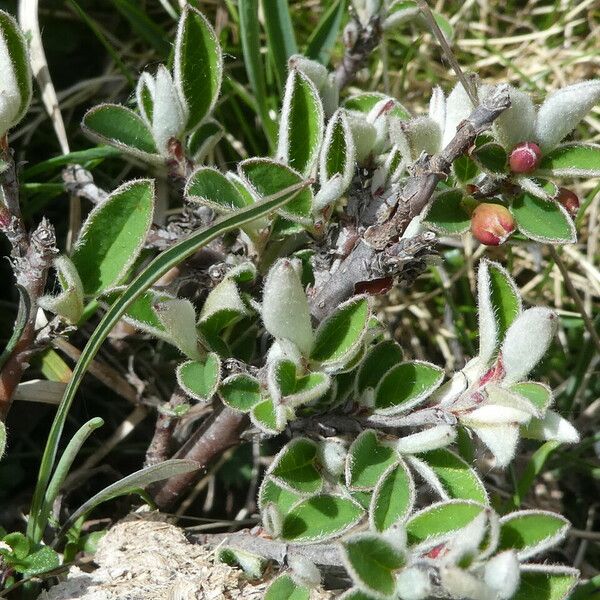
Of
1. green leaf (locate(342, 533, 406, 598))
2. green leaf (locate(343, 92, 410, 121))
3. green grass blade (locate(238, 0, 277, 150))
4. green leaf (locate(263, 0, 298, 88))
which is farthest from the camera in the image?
green leaf (locate(263, 0, 298, 88))

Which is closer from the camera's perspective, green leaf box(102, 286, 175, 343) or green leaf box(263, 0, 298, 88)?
green leaf box(102, 286, 175, 343)

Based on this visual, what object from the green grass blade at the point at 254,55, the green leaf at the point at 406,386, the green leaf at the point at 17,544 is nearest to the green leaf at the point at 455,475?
the green leaf at the point at 406,386

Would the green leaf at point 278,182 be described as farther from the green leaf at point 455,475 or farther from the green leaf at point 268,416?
the green leaf at point 455,475

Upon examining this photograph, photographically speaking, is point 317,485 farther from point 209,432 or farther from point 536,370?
point 536,370

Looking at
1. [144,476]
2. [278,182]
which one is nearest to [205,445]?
[144,476]

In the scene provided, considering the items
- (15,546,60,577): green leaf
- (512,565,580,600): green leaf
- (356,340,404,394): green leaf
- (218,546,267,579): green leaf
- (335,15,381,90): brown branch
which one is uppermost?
(335,15,381,90): brown branch

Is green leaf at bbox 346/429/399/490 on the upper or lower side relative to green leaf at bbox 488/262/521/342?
lower

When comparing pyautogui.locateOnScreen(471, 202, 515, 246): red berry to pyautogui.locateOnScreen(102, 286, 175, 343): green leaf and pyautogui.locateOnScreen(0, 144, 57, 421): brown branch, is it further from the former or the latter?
pyautogui.locateOnScreen(0, 144, 57, 421): brown branch

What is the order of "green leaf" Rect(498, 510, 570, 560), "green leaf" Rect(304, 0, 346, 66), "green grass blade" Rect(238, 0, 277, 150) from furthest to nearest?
1. "green leaf" Rect(304, 0, 346, 66)
2. "green grass blade" Rect(238, 0, 277, 150)
3. "green leaf" Rect(498, 510, 570, 560)

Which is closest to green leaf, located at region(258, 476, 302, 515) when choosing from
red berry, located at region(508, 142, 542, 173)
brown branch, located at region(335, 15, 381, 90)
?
red berry, located at region(508, 142, 542, 173)
